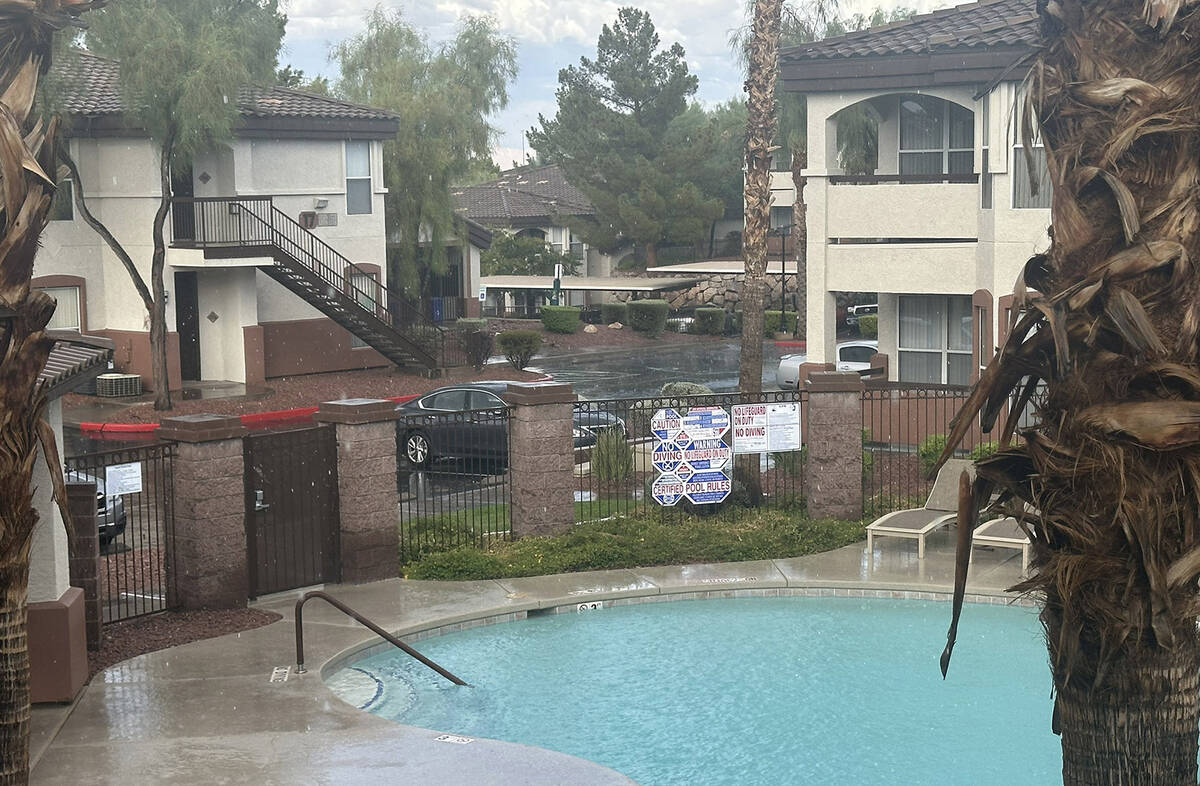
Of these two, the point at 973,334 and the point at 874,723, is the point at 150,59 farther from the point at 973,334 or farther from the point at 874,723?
the point at 874,723

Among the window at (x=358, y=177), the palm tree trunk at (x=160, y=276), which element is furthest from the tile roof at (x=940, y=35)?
the window at (x=358, y=177)

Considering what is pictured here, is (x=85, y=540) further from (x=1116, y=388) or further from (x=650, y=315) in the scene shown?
(x=650, y=315)

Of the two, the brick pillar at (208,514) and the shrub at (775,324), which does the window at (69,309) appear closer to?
the brick pillar at (208,514)

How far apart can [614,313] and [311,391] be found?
24.0 metres

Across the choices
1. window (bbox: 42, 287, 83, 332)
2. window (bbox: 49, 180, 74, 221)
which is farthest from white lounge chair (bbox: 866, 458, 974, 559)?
window (bbox: 42, 287, 83, 332)

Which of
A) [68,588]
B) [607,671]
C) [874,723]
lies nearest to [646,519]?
[607,671]

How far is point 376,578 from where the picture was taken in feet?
54.9

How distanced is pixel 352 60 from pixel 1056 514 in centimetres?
5203

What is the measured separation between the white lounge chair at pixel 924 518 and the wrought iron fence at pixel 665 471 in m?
1.80

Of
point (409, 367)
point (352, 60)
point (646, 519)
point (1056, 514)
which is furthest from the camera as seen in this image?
point (352, 60)

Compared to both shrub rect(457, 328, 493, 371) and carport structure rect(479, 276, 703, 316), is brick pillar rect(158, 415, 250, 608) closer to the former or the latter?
shrub rect(457, 328, 493, 371)

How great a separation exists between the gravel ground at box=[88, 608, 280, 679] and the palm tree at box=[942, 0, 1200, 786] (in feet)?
34.4

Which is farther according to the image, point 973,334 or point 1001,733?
point 973,334

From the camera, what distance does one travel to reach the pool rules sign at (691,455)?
18.9m
